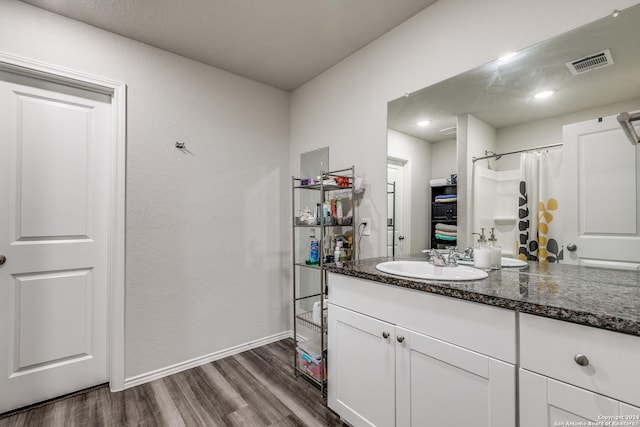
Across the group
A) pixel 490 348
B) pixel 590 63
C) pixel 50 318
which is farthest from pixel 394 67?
pixel 50 318

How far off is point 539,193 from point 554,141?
0.81 ft

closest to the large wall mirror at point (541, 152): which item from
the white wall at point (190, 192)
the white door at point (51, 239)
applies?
the white wall at point (190, 192)

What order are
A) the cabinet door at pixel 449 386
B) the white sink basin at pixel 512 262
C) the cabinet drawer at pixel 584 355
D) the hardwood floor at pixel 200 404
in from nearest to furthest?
the cabinet drawer at pixel 584 355 < the cabinet door at pixel 449 386 < the white sink basin at pixel 512 262 < the hardwood floor at pixel 200 404

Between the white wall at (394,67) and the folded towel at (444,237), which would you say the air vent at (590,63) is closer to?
the white wall at (394,67)

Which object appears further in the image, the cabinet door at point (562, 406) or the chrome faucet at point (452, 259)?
the chrome faucet at point (452, 259)

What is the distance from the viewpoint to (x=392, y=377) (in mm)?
1289

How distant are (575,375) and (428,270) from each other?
0.79 meters

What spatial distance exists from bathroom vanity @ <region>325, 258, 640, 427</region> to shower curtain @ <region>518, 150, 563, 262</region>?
0.10 metres

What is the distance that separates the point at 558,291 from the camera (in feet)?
3.23

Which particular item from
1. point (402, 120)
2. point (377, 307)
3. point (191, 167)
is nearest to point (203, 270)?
point (191, 167)

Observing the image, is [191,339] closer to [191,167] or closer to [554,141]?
[191,167]

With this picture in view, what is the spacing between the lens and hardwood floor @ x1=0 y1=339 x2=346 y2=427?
5.34 ft

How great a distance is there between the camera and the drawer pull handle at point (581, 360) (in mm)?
785

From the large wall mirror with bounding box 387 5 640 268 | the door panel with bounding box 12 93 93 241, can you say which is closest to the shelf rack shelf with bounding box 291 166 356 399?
the large wall mirror with bounding box 387 5 640 268
